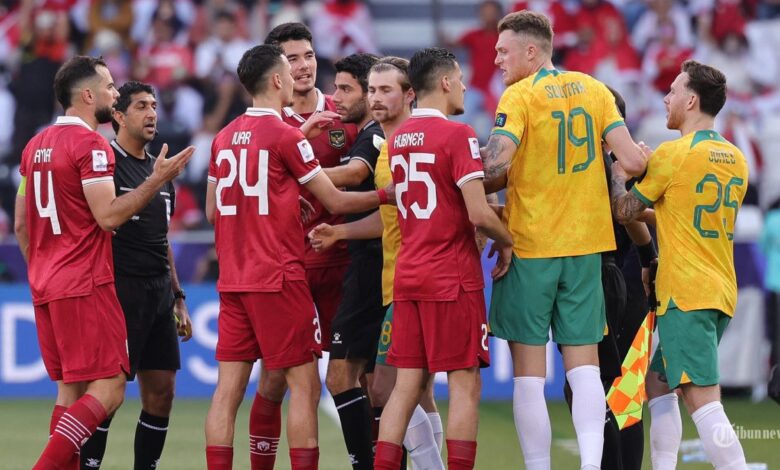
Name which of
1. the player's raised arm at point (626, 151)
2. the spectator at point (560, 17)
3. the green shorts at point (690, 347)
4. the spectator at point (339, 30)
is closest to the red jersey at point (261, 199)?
the player's raised arm at point (626, 151)

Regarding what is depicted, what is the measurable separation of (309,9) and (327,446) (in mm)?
8236

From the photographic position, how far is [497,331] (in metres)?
6.67

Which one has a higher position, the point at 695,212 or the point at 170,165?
the point at 170,165

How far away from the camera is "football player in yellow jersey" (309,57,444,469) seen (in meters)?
6.95

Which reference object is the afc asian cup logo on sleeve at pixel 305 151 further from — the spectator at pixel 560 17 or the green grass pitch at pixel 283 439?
the spectator at pixel 560 17

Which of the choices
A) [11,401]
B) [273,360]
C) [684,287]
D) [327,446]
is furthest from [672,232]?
[11,401]

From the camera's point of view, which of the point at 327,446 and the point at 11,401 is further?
the point at 11,401

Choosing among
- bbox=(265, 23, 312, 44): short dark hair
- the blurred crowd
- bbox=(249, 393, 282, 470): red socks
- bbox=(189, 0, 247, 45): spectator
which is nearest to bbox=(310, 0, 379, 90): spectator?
the blurred crowd

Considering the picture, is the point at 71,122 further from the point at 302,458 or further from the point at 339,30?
the point at 339,30

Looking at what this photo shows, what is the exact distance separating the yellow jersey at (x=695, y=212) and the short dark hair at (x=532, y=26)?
84 centimetres

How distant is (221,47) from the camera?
16062mm

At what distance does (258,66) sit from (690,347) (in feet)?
8.77

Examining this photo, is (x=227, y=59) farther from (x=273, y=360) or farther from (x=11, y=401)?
(x=273, y=360)

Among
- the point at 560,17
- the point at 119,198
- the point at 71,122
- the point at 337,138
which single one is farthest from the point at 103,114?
the point at 560,17
